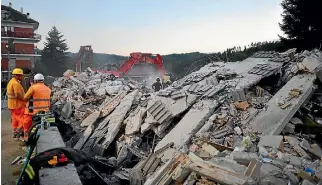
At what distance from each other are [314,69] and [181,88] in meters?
3.41

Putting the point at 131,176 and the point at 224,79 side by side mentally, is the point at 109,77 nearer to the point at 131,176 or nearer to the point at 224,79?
the point at 224,79

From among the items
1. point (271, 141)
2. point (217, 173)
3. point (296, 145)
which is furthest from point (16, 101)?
point (296, 145)

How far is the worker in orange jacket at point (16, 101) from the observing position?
22.0 feet

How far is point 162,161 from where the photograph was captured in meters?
6.07

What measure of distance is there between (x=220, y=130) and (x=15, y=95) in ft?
14.5

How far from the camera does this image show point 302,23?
1681cm

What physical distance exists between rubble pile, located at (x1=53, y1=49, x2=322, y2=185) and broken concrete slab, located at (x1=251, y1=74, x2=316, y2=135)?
0.07 ft

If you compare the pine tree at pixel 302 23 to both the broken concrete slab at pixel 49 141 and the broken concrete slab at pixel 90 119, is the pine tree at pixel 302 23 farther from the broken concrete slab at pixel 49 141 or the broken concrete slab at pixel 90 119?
the broken concrete slab at pixel 49 141

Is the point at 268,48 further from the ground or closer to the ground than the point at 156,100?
further from the ground

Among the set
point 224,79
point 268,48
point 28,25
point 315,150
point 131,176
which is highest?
point 28,25

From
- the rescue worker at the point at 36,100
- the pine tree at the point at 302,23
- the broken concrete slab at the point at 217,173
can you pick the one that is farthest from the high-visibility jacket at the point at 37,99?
the pine tree at the point at 302,23

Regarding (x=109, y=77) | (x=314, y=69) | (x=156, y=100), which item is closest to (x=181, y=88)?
(x=156, y=100)

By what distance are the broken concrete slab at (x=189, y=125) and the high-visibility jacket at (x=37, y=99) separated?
8.20 feet

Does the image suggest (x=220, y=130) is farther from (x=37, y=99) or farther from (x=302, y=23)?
(x=302, y=23)
